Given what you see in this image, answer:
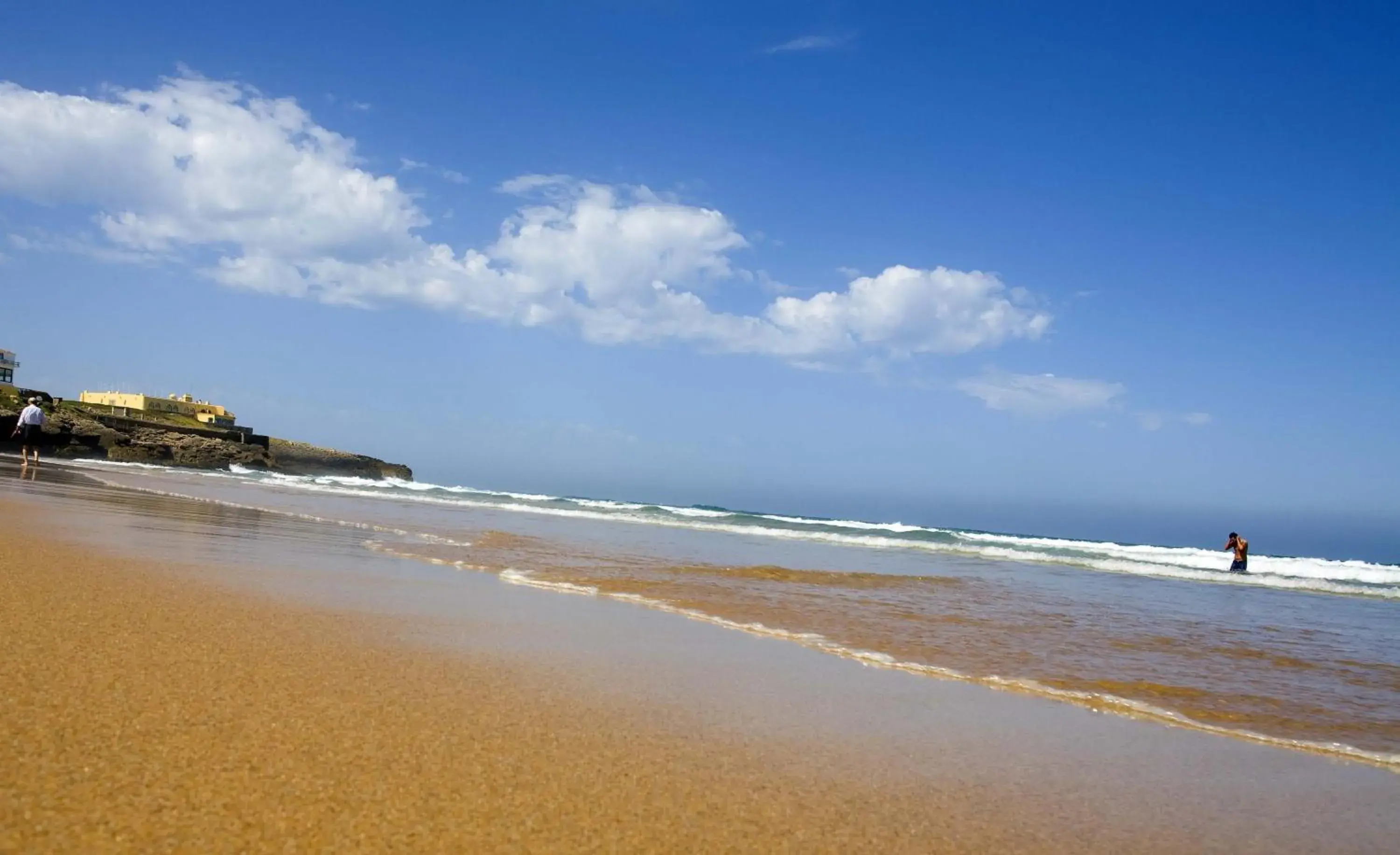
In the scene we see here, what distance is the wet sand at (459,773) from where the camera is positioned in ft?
8.48

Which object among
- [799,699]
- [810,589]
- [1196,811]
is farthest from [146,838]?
[810,589]

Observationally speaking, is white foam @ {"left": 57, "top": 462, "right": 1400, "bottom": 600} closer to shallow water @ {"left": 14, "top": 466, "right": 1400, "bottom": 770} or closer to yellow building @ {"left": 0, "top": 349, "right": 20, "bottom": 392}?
shallow water @ {"left": 14, "top": 466, "right": 1400, "bottom": 770}

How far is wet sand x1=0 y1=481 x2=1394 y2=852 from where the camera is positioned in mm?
2586

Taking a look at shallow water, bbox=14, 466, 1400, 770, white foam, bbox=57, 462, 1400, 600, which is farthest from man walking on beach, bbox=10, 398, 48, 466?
white foam, bbox=57, 462, 1400, 600

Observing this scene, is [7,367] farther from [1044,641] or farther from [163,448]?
[1044,641]

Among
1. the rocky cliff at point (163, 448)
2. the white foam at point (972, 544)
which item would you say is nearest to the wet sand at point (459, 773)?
the white foam at point (972, 544)

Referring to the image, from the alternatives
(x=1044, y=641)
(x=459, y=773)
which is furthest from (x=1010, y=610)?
(x=459, y=773)

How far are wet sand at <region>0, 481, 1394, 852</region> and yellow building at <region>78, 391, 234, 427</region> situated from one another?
8192cm

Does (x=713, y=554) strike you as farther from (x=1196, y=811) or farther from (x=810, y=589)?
(x=1196, y=811)

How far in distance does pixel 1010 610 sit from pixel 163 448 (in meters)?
59.8

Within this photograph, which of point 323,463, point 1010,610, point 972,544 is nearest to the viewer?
point 1010,610

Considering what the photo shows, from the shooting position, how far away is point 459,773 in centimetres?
313

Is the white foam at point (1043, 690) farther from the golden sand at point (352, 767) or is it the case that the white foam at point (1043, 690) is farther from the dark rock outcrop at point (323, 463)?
the dark rock outcrop at point (323, 463)

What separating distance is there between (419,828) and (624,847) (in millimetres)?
634
